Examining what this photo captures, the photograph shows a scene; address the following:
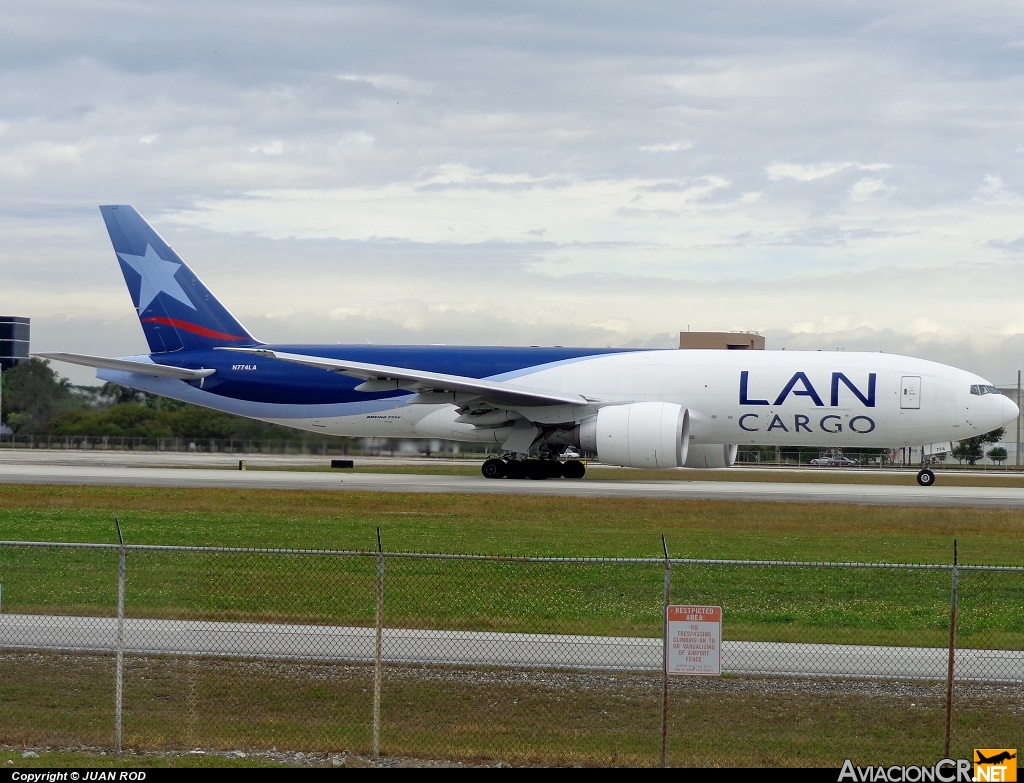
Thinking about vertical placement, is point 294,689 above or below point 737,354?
below

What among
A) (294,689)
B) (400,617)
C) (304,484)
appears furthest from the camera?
(304,484)

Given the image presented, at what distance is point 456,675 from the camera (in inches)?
448

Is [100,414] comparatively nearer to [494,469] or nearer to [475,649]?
[494,469]

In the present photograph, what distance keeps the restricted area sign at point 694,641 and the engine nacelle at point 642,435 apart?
2611cm

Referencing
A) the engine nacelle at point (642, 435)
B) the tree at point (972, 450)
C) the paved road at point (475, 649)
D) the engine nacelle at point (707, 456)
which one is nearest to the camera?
the paved road at point (475, 649)

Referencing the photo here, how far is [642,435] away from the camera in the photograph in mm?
35375

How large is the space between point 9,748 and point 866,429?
105 feet

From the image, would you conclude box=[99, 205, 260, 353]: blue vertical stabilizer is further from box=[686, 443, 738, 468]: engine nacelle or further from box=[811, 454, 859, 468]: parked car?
box=[811, 454, 859, 468]: parked car

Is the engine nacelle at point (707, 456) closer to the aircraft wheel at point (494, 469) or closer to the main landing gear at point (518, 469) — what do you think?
the main landing gear at point (518, 469)

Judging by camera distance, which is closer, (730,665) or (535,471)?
(730,665)

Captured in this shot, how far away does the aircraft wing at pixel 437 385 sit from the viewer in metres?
36.9

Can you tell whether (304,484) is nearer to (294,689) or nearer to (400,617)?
(400,617)

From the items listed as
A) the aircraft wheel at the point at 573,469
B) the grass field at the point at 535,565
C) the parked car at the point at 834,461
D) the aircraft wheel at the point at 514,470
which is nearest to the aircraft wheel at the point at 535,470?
the aircraft wheel at the point at 514,470

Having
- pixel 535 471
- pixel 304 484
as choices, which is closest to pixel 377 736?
pixel 304 484
